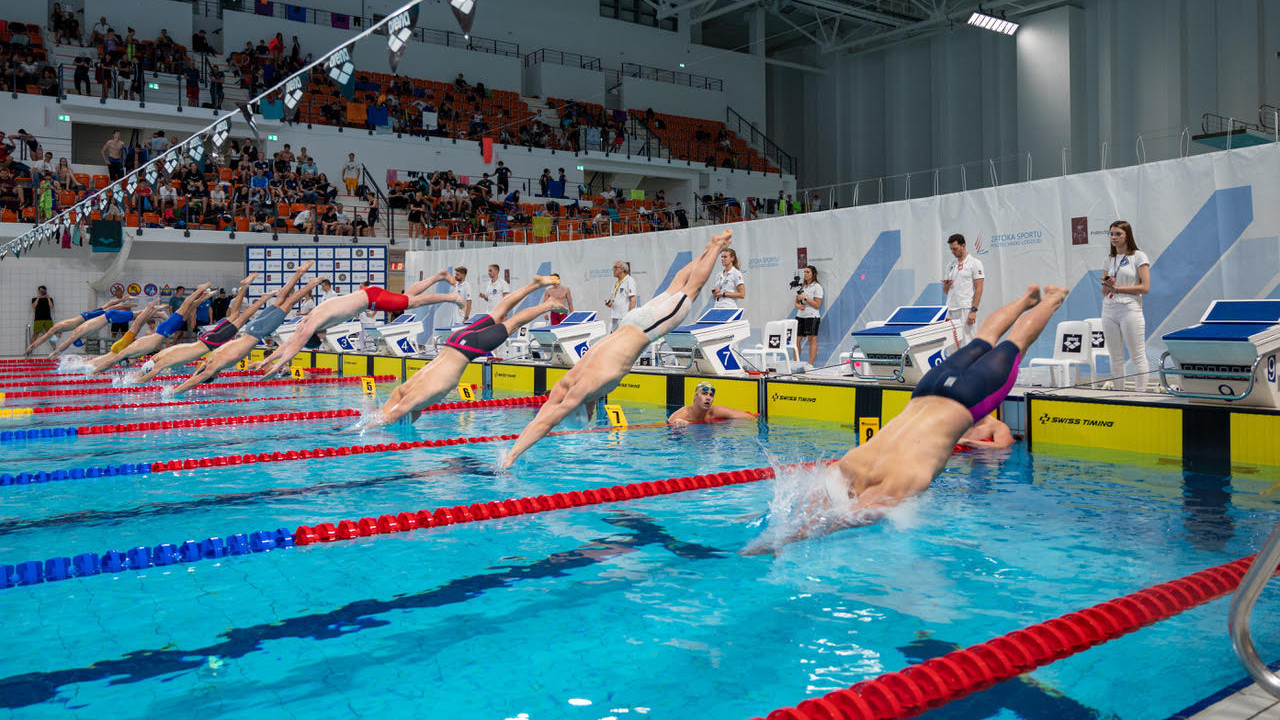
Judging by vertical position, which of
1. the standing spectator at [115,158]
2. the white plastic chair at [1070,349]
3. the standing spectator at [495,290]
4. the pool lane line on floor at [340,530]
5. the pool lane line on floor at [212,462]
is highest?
the standing spectator at [115,158]

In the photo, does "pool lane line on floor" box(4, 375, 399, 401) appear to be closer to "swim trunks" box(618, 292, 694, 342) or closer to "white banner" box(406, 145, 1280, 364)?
"white banner" box(406, 145, 1280, 364)

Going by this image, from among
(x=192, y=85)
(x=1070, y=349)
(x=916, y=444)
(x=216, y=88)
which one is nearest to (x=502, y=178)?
(x=216, y=88)

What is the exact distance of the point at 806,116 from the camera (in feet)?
102

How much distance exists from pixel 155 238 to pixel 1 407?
953cm

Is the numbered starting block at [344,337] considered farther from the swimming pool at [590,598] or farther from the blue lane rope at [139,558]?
the blue lane rope at [139,558]

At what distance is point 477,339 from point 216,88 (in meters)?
18.1

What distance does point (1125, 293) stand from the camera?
712 centimetres

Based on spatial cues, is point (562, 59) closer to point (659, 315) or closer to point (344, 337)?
point (344, 337)

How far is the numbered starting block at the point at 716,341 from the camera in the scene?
10.6 meters

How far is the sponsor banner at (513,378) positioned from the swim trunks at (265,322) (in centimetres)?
404

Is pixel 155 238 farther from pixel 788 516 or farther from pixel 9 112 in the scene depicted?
pixel 788 516

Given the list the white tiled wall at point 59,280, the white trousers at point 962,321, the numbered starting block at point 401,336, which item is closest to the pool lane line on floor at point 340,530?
the white trousers at point 962,321

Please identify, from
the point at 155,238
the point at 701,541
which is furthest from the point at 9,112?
the point at 701,541

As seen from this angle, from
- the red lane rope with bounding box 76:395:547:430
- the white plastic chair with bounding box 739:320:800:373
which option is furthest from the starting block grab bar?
the red lane rope with bounding box 76:395:547:430
